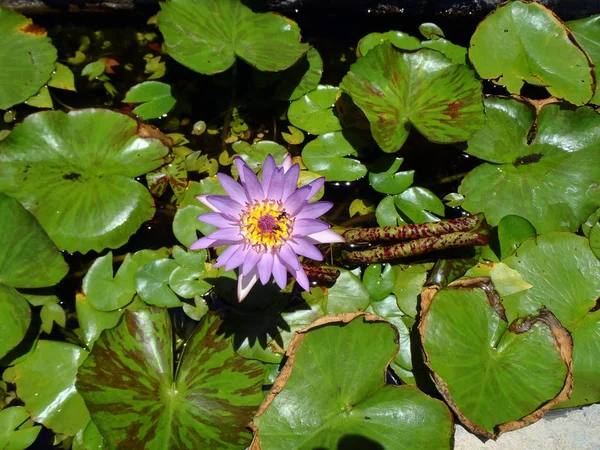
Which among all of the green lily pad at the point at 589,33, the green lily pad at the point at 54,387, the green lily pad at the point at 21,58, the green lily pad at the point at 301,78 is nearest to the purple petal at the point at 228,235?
the green lily pad at the point at 54,387

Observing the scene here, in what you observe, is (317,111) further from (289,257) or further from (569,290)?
(569,290)

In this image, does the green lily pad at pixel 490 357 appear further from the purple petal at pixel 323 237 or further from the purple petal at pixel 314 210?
the purple petal at pixel 314 210

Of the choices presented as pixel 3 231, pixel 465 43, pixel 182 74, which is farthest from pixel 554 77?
pixel 3 231

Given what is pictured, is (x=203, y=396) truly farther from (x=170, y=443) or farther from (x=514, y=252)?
(x=514, y=252)

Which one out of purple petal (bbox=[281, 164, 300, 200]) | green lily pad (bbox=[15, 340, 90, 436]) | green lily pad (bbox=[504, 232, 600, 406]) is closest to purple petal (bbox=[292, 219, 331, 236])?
purple petal (bbox=[281, 164, 300, 200])

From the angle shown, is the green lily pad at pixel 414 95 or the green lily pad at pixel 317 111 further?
the green lily pad at pixel 317 111

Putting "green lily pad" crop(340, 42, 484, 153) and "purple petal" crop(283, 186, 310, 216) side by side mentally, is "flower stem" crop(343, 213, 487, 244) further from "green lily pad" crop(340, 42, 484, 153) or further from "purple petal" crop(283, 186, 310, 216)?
"purple petal" crop(283, 186, 310, 216)
